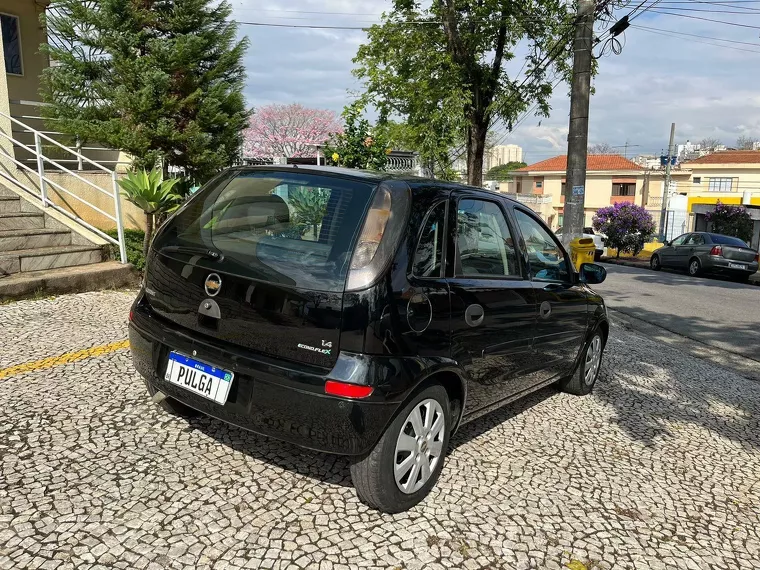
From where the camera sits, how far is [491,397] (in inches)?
139

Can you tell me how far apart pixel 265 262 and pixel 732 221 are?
2911 centimetres

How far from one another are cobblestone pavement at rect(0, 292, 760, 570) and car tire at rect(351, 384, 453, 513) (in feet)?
0.32

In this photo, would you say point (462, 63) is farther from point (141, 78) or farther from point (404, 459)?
point (404, 459)

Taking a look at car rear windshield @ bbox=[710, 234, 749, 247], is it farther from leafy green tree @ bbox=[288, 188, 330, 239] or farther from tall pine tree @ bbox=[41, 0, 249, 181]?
leafy green tree @ bbox=[288, 188, 330, 239]

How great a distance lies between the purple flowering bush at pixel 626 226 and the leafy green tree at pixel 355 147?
22.7 meters

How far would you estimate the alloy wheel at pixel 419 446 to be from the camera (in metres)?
2.81

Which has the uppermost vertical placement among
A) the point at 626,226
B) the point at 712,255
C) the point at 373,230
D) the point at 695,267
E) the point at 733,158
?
the point at 733,158

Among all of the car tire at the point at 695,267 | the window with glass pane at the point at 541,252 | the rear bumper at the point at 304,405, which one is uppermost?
the window with glass pane at the point at 541,252

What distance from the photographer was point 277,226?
9.91ft

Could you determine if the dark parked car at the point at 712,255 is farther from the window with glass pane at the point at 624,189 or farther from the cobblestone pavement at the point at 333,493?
the window with glass pane at the point at 624,189

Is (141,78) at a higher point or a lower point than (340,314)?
higher

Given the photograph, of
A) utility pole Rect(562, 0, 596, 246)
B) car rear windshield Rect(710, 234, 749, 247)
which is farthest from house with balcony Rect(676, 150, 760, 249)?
utility pole Rect(562, 0, 596, 246)

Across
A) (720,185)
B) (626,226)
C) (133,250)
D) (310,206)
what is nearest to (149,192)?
(133,250)

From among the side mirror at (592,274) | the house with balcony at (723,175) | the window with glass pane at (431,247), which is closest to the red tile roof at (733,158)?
the house with balcony at (723,175)
